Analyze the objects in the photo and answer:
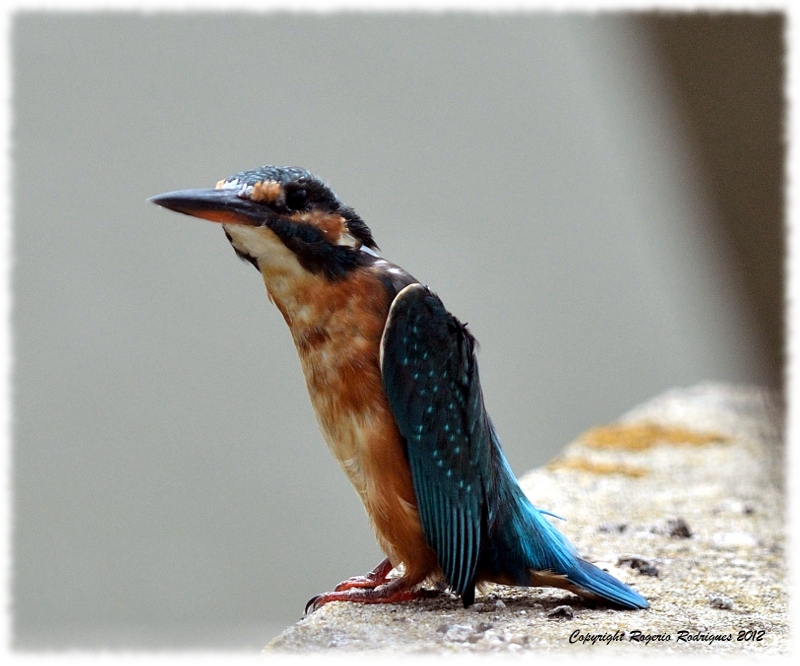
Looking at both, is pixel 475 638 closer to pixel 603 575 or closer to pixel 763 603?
pixel 603 575

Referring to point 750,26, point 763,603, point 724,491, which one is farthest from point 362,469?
point 750,26

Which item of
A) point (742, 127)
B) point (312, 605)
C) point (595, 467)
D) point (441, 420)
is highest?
point (742, 127)

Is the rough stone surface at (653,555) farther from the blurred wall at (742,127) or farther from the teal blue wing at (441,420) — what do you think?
the blurred wall at (742,127)

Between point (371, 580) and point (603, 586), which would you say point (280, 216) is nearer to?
point (371, 580)

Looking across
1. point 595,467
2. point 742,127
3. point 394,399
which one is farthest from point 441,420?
point 742,127

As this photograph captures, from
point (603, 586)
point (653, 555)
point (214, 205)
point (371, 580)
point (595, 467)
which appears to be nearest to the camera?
point (214, 205)

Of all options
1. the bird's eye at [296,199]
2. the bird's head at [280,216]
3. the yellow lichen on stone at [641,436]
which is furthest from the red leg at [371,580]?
the yellow lichen on stone at [641,436]
